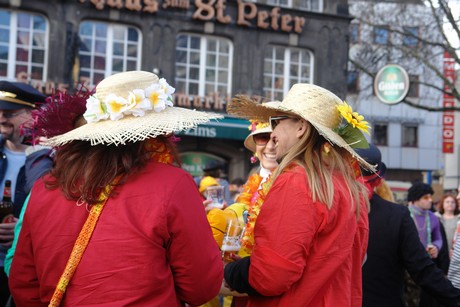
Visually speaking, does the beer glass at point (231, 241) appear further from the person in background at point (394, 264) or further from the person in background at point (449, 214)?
the person in background at point (449, 214)

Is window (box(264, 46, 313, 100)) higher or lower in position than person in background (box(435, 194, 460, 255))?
higher

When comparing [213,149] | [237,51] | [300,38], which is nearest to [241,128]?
[213,149]

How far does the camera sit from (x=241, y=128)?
16.3 metres

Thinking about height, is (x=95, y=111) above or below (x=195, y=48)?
below

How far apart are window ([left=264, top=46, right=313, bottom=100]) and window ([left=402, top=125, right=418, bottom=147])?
16254 mm

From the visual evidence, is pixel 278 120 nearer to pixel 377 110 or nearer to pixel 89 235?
pixel 89 235

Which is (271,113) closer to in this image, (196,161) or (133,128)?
(133,128)

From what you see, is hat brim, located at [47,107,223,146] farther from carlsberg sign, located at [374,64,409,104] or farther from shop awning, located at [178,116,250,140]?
carlsberg sign, located at [374,64,409,104]

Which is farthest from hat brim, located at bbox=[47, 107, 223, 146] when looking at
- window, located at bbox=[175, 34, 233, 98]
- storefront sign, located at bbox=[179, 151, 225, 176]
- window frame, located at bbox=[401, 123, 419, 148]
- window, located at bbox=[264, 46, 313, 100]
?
window frame, located at bbox=[401, 123, 419, 148]

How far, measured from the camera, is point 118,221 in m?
2.10

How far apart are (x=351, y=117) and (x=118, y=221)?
1.29 metres

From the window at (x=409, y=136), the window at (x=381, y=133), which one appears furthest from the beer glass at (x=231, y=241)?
the window at (x=409, y=136)

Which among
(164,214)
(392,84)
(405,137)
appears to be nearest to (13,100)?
(164,214)

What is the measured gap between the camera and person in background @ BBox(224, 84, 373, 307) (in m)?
Answer: 2.34
